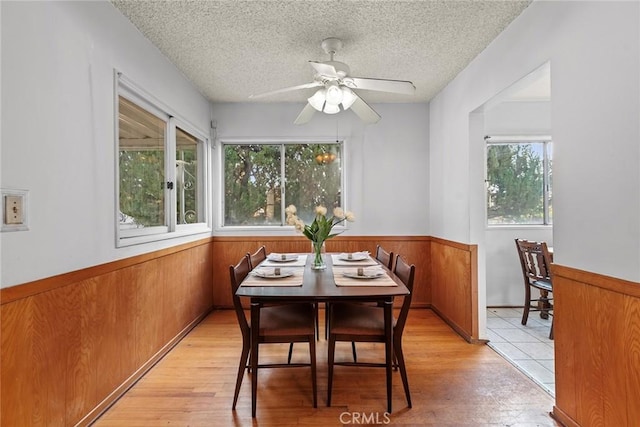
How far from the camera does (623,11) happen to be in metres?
1.46

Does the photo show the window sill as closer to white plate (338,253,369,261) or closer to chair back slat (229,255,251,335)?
chair back slat (229,255,251,335)

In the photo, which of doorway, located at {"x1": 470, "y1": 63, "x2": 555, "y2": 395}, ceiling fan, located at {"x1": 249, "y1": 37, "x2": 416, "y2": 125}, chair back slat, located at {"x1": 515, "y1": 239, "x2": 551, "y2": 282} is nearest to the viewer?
ceiling fan, located at {"x1": 249, "y1": 37, "x2": 416, "y2": 125}

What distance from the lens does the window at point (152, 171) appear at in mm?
2305

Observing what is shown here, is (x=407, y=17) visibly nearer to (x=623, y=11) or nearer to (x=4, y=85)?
(x=623, y=11)

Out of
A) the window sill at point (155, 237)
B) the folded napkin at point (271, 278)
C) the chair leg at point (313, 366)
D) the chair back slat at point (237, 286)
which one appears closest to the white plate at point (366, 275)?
the folded napkin at point (271, 278)

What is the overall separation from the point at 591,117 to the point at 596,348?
1.13 m

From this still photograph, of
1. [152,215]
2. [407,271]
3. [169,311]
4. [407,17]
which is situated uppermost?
[407,17]

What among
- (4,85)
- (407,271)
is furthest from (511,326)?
(4,85)

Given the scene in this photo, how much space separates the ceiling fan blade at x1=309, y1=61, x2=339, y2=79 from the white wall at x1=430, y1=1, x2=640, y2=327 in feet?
4.15

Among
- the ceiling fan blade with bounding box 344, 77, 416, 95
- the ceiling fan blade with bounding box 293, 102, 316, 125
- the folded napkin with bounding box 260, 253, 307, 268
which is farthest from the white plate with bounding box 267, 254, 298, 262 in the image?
the ceiling fan blade with bounding box 344, 77, 416, 95

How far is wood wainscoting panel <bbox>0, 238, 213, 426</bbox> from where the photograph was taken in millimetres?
1425

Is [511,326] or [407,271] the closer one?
[407,271]

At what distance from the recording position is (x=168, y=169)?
2.93 metres

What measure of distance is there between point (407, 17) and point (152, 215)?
2.40m
